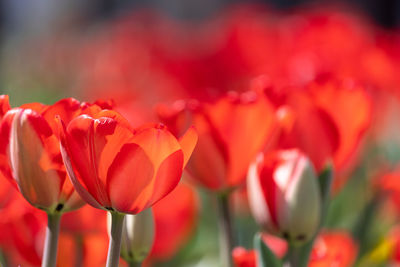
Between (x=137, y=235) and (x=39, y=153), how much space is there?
0.26 feet

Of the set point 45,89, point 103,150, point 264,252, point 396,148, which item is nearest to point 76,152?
point 103,150

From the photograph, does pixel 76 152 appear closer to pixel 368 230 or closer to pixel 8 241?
pixel 8 241

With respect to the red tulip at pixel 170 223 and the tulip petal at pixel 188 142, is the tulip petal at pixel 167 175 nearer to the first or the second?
the tulip petal at pixel 188 142

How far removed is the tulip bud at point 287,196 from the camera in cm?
40

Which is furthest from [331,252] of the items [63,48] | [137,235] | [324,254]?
[63,48]

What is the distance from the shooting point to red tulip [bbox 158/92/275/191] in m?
0.46

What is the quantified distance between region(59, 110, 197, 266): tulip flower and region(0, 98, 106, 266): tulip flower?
2 centimetres

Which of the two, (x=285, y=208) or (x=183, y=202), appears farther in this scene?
(x=183, y=202)

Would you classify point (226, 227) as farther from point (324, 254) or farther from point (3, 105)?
point (3, 105)

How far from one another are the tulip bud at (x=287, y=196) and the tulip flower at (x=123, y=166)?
0.33ft

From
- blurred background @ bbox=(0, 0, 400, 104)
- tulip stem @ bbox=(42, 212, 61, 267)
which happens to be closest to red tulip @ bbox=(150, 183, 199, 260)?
tulip stem @ bbox=(42, 212, 61, 267)

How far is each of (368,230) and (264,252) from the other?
361mm

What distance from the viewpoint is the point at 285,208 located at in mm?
409

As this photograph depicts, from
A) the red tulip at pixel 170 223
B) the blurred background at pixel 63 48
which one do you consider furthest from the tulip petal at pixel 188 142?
the blurred background at pixel 63 48
